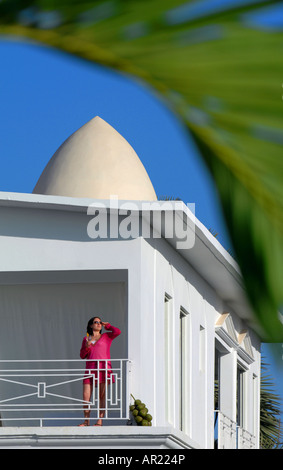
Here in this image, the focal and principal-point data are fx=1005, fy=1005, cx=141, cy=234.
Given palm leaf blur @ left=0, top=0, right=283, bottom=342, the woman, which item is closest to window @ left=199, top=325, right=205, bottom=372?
the woman

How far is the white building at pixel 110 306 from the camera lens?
15.2m

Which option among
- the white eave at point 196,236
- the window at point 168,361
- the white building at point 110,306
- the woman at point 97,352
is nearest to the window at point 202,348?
the white building at point 110,306

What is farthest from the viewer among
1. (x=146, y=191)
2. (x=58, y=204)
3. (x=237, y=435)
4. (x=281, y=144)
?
(x=237, y=435)

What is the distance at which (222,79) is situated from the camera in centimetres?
76

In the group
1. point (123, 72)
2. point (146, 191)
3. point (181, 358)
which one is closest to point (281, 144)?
point (123, 72)

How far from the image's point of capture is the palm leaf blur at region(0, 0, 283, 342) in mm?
737

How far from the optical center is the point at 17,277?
1655 centimetres

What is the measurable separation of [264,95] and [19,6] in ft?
0.71

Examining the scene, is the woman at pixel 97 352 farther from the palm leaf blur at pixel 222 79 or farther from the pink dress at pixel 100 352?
the palm leaf blur at pixel 222 79

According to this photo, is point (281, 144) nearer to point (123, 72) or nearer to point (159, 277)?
point (123, 72)

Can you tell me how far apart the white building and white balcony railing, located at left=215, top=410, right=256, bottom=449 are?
0.38 ft

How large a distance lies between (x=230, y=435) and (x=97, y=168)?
6.55 meters

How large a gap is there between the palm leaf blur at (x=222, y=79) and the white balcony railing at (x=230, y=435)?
66.3 ft

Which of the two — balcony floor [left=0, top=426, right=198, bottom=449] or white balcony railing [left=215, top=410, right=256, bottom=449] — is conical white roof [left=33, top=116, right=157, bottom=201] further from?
balcony floor [left=0, top=426, right=198, bottom=449]
